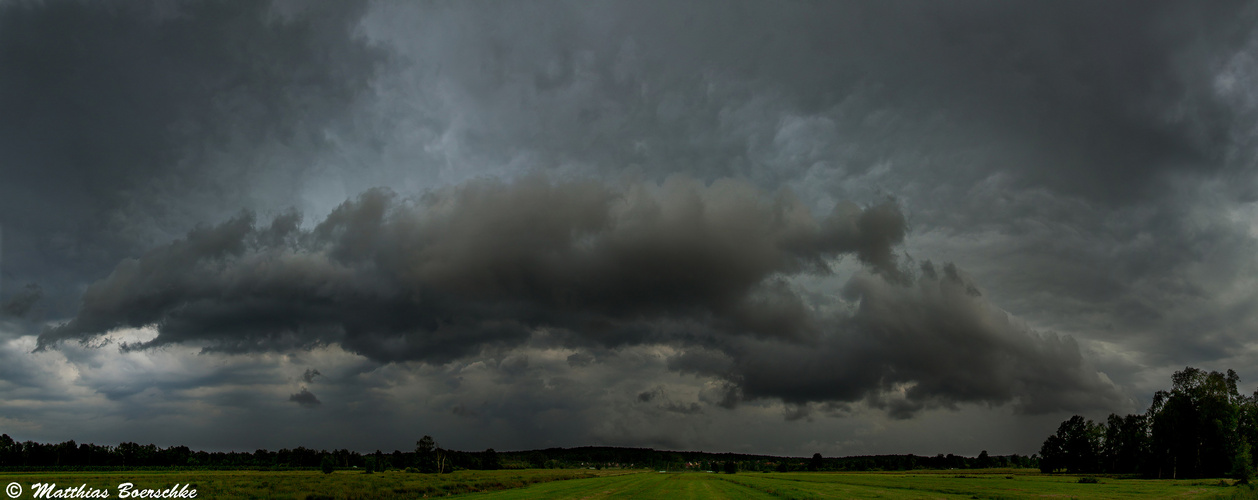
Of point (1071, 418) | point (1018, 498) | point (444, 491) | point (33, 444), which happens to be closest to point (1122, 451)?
point (1071, 418)

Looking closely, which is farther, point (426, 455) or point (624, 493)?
point (426, 455)

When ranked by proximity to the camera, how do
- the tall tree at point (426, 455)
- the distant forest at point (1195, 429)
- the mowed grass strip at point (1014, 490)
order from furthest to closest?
the tall tree at point (426, 455) → the distant forest at point (1195, 429) → the mowed grass strip at point (1014, 490)

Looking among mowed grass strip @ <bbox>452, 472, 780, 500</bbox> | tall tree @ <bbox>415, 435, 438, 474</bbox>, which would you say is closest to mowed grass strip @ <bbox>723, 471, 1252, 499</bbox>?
mowed grass strip @ <bbox>452, 472, 780, 500</bbox>

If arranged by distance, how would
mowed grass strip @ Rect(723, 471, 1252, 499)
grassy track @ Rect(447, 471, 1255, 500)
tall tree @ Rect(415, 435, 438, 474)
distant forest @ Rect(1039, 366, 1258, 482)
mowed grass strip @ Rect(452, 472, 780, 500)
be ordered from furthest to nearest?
tall tree @ Rect(415, 435, 438, 474) → distant forest @ Rect(1039, 366, 1258, 482) → mowed grass strip @ Rect(723, 471, 1252, 499) → mowed grass strip @ Rect(452, 472, 780, 500) → grassy track @ Rect(447, 471, 1255, 500)

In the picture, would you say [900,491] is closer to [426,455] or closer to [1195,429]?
[1195,429]

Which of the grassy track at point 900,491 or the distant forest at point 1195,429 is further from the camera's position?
the distant forest at point 1195,429

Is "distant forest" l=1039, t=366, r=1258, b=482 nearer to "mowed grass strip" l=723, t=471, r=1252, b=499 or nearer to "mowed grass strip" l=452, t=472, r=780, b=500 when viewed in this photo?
"mowed grass strip" l=723, t=471, r=1252, b=499

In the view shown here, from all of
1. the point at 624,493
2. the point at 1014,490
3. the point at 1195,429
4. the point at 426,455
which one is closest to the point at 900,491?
the point at 1014,490

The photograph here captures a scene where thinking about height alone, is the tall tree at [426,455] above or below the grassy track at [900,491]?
below

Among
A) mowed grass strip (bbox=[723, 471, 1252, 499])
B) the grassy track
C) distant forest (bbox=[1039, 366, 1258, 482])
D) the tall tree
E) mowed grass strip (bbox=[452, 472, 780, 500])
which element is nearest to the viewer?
the grassy track

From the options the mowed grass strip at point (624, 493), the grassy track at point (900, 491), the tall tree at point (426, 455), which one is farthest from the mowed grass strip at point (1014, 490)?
the tall tree at point (426, 455)

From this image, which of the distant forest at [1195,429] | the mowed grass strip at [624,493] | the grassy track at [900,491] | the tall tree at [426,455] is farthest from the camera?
the tall tree at [426,455]

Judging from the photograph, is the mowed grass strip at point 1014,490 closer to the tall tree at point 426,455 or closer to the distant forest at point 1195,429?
the distant forest at point 1195,429

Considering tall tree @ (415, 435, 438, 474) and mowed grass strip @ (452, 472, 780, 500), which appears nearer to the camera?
mowed grass strip @ (452, 472, 780, 500)
